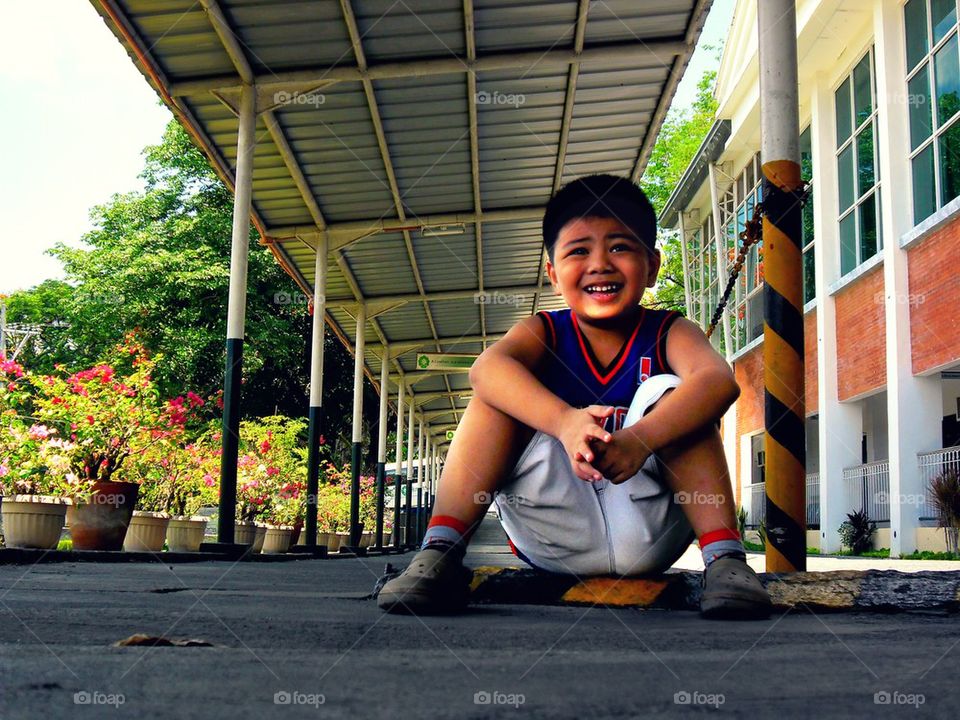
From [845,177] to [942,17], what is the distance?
→ 420cm

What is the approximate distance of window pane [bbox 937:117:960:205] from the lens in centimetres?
1359

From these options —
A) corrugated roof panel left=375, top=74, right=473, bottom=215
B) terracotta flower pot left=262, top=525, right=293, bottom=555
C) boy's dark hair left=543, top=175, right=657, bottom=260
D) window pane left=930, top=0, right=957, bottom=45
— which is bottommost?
terracotta flower pot left=262, top=525, right=293, bottom=555

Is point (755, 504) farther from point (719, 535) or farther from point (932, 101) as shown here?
point (719, 535)

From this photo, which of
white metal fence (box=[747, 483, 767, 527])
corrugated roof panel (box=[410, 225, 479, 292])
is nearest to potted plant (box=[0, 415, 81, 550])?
corrugated roof panel (box=[410, 225, 479, 292])

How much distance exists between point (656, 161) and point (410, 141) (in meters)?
23.3

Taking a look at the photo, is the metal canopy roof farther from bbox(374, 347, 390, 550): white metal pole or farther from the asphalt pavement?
the asphalt pavement

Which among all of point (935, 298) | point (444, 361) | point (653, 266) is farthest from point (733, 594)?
point (444, 361)

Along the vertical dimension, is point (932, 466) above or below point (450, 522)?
above

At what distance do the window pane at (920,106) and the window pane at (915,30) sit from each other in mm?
255

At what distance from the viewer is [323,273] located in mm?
15477

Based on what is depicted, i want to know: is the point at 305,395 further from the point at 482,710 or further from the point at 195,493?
the point at 482,710

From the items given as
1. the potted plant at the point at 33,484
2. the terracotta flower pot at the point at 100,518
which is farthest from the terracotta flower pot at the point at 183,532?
the potted plant at the point at 33,484

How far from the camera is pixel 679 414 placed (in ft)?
8.81

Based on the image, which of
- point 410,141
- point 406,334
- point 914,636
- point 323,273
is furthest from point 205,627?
point 406,334
